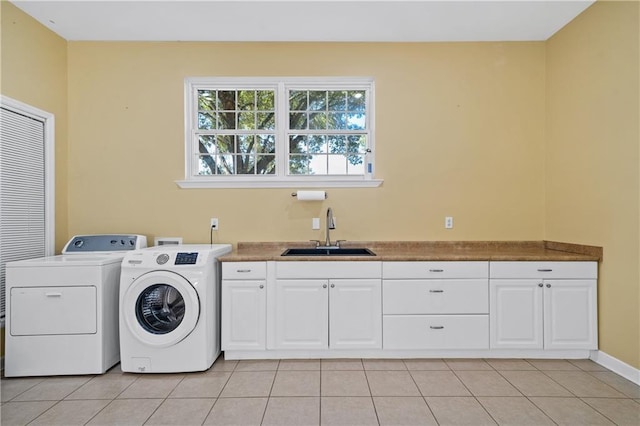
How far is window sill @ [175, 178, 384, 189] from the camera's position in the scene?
3.29 m

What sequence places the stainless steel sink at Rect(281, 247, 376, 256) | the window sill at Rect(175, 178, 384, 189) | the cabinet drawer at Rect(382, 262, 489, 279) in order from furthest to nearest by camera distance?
the window sill at Rect(175, 178, 384, 189) → the stainless steel sink at Rect(281, 247, 376, 256) → the cabinet drawer at Rect(382, 262, 489, 279)

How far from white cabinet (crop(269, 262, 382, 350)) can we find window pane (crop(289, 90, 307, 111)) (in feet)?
5.24

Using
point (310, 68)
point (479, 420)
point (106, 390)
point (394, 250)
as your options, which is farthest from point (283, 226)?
point (479, 420)

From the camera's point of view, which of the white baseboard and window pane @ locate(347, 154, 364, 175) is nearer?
the white baseboard

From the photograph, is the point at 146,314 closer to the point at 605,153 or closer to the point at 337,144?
the point at 337,144

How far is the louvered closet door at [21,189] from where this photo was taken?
2656mm

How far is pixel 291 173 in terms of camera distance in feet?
11.2

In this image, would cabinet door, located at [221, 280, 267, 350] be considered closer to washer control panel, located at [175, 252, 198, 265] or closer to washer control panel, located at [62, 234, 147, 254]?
washer control panel, located at [175, 252, 198, 265]

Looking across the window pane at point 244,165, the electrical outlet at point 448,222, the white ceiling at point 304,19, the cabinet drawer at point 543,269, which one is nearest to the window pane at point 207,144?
the window pane at point 244,165

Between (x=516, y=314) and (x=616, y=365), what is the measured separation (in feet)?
2.40

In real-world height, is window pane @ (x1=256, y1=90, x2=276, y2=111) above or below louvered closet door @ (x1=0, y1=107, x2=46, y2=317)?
above

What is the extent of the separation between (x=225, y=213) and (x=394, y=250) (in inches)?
65.9

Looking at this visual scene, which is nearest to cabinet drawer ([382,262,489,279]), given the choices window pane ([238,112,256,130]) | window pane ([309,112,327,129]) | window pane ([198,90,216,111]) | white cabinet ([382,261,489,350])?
white cabinet ([382,261,489,350])

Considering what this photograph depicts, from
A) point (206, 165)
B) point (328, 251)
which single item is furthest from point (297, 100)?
point (328, 251)
